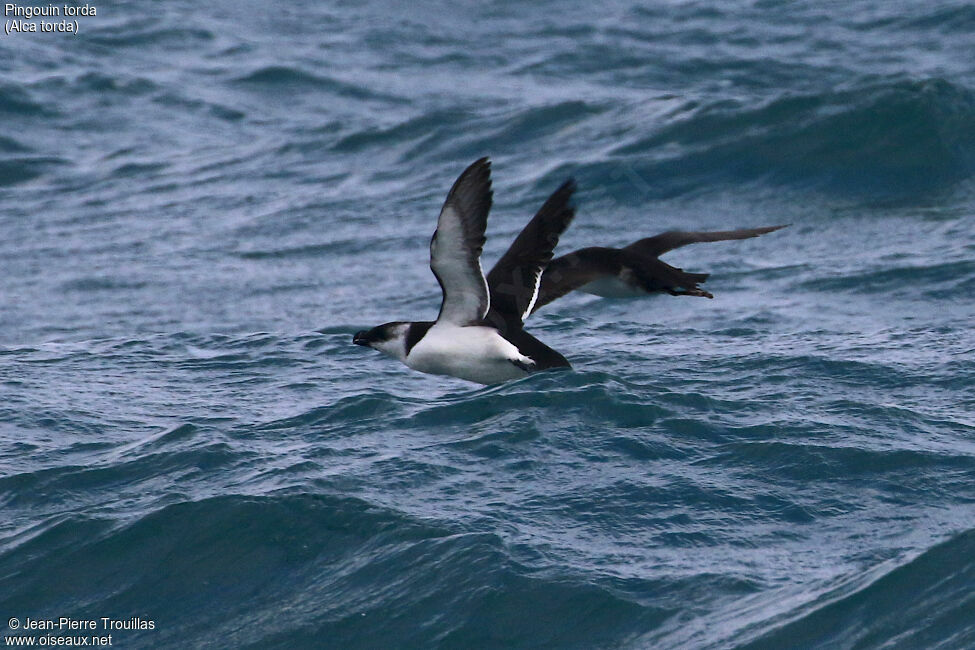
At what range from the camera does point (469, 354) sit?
9.06m

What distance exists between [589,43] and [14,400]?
14.1m

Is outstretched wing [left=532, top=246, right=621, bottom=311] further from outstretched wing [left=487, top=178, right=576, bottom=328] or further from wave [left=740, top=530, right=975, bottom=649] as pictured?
wave [left=740, top=530, right=975, bottom=649]

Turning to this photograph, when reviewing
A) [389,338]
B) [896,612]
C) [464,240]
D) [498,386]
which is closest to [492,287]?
[498,386]

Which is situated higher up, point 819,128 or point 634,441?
point 819,128

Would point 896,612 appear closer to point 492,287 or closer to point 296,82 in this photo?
point 492,287

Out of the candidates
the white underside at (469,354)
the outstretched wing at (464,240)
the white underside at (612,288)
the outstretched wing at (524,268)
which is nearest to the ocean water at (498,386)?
the white underside at (469,354)

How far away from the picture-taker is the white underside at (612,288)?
10.4m

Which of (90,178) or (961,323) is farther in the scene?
(90,178)

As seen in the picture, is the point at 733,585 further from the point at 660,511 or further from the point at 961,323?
the point at 961,323

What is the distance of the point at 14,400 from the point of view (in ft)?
32.4

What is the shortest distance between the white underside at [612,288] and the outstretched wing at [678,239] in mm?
447

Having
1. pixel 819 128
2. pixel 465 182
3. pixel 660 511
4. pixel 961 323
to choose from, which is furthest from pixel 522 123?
pixel 660 511

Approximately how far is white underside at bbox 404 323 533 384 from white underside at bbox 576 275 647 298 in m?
1.49

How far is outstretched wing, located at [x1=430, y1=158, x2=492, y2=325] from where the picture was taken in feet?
26.5
